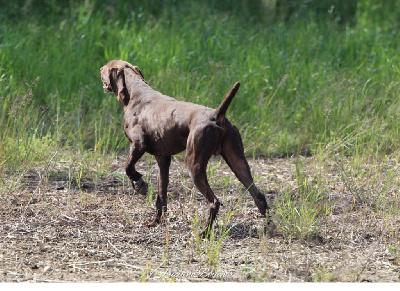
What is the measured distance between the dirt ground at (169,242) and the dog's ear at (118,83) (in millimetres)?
925

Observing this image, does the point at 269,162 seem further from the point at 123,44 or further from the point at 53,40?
the point at 53,40

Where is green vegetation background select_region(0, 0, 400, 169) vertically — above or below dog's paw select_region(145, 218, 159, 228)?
above

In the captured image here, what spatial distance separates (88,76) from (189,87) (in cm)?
147

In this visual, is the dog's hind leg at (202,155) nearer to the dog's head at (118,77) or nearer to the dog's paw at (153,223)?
the dog's paw at (153,223)

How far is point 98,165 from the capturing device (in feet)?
23.9

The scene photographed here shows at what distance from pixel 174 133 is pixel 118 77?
107 centimetres

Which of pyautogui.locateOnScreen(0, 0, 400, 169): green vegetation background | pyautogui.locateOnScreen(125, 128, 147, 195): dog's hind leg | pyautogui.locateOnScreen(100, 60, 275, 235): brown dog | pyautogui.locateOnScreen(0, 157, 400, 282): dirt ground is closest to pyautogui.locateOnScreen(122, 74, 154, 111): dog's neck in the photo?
pyautogui.locateOnScreen(100, 60, 275, 235): brown dog

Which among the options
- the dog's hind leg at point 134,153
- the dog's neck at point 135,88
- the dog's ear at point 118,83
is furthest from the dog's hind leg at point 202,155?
the dog's ear at point 118,83

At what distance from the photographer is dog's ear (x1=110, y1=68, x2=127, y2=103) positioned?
240 inches

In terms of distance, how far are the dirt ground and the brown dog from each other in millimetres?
196

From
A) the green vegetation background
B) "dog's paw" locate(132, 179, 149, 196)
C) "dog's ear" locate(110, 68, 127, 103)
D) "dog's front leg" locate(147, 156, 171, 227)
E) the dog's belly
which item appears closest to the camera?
the dog's belly

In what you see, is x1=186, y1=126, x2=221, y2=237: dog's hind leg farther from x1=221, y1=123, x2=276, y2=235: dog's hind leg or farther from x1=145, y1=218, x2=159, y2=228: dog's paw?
x1=145, y1=218, x2=159, y2=228: dog's paw

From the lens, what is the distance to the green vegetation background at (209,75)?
7.70m
